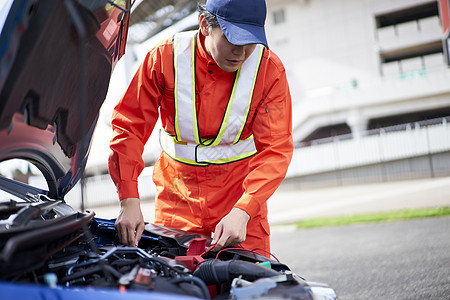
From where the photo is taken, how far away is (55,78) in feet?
4.73

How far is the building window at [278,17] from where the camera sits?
29.8 meters

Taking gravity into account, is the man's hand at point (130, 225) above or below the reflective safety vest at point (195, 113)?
below

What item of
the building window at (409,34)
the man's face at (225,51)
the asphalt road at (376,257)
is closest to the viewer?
the man's face at (225,51)

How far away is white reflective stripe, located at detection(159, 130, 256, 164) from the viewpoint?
2.28 m

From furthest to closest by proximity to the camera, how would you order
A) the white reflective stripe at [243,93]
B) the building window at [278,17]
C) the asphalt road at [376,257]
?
the building window at [278,17]
the asphalt road at [376,257]
the white reflective stripe at [243,93]

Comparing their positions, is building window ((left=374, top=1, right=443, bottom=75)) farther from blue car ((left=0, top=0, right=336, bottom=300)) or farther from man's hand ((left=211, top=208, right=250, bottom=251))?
blue car ((left=0, top=0, right=336, bottom=300))

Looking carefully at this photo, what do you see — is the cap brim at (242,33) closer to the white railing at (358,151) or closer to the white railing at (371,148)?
the white railing at (358,151)

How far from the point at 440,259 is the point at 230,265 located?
3352mm

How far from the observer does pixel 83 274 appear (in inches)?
50.2

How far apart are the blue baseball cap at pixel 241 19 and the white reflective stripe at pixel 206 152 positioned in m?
0.65

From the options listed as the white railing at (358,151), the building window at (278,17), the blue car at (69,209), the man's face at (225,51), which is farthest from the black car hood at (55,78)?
the building window at (278,17)

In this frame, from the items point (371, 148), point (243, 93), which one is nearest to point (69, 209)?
point (243, 93)

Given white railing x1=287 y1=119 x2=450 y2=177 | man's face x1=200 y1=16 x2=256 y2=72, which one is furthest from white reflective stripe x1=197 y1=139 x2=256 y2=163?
white railing x1=287 y1=119 x2=450 y2=177

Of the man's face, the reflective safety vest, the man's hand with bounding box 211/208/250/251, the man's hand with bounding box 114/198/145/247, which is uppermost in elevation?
the man's face
